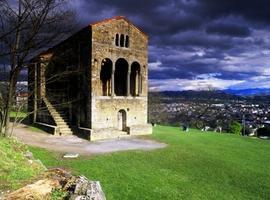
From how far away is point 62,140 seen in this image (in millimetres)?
24219

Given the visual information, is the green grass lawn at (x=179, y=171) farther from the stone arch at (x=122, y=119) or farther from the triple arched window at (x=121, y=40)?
the triple arched window at (x=121, y=40)

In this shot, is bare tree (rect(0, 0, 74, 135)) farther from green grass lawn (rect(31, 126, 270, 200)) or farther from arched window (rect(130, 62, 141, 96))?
arched window (rect(130, 62, 141, 96))

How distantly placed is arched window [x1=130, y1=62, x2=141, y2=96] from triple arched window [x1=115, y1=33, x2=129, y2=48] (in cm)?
229

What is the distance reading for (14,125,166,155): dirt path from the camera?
20.7 metres

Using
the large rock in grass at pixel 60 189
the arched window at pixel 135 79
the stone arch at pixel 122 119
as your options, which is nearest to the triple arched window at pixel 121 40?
the arched window at pixel 135 79

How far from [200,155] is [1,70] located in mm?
12394

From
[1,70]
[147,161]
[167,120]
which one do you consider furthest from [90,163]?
[167,120]

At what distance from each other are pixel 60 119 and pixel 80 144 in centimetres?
675

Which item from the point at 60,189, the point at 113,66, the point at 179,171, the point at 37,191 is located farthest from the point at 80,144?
the point at 37,191

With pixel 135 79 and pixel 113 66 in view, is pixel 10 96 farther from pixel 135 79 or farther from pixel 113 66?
pixel 135 79

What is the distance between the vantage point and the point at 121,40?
28.4 meters

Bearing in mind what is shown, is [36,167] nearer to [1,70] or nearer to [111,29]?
[1,70]

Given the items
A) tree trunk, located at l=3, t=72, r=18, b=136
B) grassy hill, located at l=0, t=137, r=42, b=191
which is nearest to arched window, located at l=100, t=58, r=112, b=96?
tree trunk, located at l=3, t=72, r=18, b=136

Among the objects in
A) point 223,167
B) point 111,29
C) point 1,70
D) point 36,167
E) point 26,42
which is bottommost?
point 223,167
